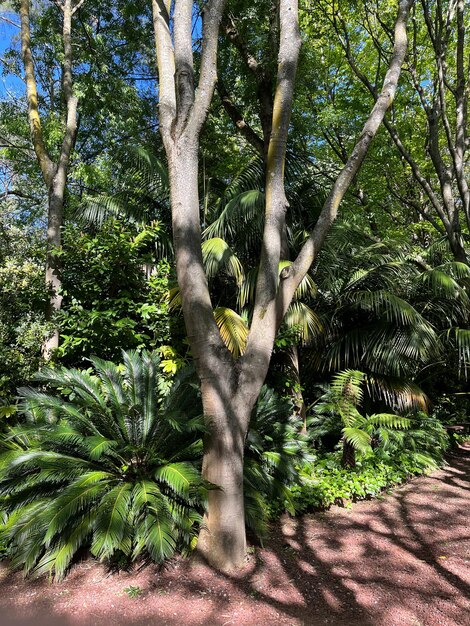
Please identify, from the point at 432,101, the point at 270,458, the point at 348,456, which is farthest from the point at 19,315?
the point at 432,101

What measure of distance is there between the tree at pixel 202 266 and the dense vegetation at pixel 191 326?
5cm

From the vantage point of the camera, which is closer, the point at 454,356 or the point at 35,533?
the point at 35,533

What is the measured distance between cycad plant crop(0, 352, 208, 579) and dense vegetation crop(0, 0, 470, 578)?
0.02 meters

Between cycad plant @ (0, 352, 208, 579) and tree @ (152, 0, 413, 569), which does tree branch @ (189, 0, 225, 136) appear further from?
cycad plant @ (0, 352, 208, 579)

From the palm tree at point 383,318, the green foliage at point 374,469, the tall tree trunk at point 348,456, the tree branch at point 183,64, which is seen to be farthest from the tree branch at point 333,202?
the palm tree at point 383,318

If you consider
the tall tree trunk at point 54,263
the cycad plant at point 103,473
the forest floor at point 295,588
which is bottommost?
the forest floor at point 295,588

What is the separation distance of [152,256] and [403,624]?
18.1 ft

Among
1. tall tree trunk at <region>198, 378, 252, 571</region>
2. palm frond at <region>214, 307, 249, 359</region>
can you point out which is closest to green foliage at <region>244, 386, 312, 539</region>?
tall tree trunk at <region>198, 378, 252, 571</region>

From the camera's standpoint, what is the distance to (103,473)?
169 inches

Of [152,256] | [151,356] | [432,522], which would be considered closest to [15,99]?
[152,256]

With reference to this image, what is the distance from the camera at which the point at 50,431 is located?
4477 millimetres

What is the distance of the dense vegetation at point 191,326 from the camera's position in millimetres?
4117

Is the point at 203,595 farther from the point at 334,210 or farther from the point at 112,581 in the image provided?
the point at 334,210

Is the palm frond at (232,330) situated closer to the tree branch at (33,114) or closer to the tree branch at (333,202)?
the tree branch at (333,202)
